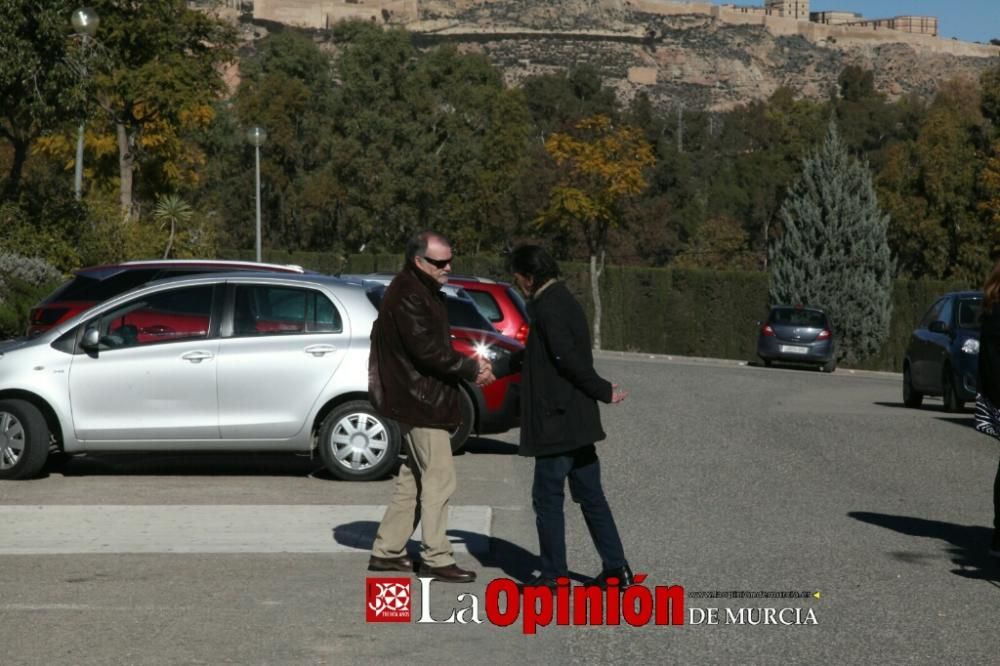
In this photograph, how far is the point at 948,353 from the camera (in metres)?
22.3

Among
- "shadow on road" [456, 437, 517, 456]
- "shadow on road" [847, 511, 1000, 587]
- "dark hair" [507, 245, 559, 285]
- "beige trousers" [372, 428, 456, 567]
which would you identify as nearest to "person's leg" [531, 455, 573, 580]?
"beige trousers" [372, 428, 456, 567]

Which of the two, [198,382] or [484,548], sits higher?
[198,382]

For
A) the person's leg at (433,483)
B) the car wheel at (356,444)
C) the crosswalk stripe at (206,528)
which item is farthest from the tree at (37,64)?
the person's leg at (433,483)

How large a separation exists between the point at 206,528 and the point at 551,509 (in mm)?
3223

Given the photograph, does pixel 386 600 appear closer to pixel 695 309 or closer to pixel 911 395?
pixel 911 395

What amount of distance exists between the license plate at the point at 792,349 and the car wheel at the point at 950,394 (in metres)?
18.6

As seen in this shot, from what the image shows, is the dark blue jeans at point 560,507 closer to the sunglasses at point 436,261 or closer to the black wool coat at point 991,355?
the sunglasses at point 436,261

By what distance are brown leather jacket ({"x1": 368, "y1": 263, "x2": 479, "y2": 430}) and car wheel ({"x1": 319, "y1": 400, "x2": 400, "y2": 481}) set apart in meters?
4.48

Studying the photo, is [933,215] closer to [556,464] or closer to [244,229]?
[244,229]

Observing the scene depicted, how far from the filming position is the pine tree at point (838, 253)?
53.6 meters

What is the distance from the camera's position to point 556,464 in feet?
28.5

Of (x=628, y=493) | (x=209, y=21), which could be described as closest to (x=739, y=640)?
(x=628, y=493)

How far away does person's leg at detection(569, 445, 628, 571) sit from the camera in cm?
870

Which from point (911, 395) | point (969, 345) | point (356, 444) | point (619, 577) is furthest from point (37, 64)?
point (619, 577)
